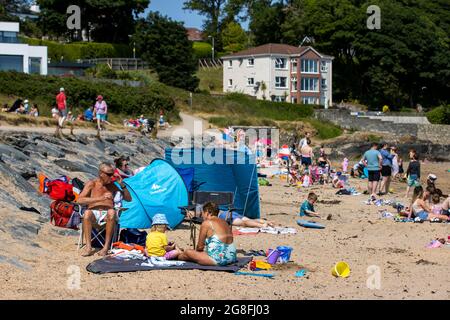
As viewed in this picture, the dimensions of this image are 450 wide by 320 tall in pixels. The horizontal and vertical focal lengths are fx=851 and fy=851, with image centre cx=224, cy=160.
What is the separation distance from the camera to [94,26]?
74.3m

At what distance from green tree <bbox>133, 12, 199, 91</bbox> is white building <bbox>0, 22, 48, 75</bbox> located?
412 inches

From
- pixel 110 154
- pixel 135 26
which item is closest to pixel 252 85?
pixel 135 26

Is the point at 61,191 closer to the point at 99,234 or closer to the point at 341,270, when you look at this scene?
the point at 99,234

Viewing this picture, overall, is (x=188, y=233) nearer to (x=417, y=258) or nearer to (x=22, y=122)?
(x=417, y=258)

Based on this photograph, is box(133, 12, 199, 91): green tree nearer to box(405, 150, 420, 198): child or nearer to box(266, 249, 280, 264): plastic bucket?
box(405, 150, 420, 198): child

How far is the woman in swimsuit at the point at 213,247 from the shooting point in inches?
424

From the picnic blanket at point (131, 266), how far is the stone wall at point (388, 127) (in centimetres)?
4572

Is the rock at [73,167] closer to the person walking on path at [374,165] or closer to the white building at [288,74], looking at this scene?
the person walking on path at [374,165]

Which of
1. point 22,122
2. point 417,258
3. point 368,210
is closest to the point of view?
point 417,258

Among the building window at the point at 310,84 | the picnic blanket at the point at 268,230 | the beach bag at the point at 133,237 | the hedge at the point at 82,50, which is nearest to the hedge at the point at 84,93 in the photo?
the hedge at the point at 82,50

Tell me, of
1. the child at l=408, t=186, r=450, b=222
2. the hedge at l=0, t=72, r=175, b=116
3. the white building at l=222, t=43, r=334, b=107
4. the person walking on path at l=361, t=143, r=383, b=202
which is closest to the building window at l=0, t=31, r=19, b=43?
the hedge at l=0, t=72, r=175, b=116

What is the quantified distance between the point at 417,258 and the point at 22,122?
21.0 meters

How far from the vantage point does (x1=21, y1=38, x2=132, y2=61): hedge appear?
213ft

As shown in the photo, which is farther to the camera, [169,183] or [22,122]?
[22,122]
